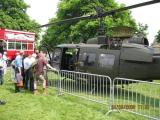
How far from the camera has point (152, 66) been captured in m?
13.6

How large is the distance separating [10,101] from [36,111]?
2.06 metres

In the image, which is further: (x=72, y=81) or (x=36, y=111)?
(x=72, y=81)

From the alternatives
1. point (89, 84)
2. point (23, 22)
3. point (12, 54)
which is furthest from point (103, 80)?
point (23, 22)

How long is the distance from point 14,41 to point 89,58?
19475 mm

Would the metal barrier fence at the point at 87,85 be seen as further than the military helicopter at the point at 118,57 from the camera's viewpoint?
No

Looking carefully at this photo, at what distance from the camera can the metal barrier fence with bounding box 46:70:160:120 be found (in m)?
9.78

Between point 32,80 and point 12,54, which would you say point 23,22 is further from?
point 32,80

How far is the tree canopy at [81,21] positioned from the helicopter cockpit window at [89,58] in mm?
27426

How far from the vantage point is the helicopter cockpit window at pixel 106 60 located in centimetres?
1421

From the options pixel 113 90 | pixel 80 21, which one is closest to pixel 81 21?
pixel 80 21

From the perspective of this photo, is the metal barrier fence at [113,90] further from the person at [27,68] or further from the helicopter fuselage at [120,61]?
the helicopter fuselage at [120,61]

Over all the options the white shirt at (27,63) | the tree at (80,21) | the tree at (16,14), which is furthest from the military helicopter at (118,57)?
the tree at (16,14)
